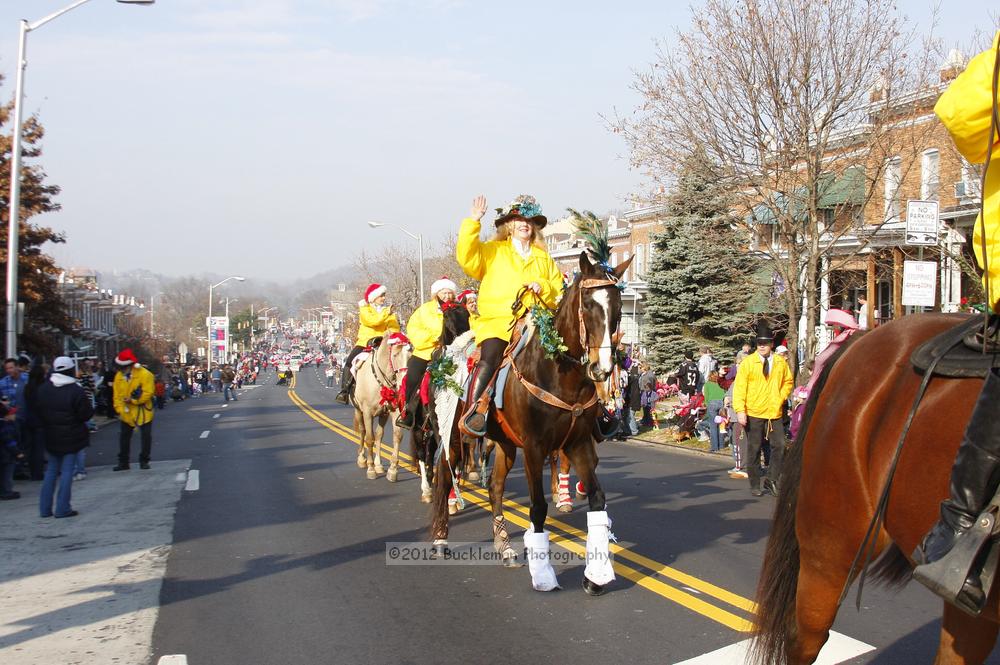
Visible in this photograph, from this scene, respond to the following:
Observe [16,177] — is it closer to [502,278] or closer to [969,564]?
[502,278]

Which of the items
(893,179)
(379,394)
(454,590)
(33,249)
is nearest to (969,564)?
(454,590)

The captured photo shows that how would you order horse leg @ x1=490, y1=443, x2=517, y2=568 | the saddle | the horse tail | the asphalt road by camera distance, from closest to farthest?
the saddle
the horse tail
the asphalt road
horse leg @ x1=490, y1=443, x2=517, y2=568

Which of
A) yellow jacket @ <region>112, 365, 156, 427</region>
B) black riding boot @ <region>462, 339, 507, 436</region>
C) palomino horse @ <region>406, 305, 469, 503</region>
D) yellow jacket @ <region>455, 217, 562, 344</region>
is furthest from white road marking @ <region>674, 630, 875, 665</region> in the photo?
yellow jacket @ <region>112, 365, 156, 427</region>

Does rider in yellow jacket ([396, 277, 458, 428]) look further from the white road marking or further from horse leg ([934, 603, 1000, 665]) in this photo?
horse leg ([934, 603, 1000, 665])

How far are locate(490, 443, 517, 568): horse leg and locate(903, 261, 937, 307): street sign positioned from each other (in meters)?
8.82

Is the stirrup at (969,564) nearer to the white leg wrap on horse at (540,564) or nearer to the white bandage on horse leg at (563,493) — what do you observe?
the white leg wrap on horse at (540,564)

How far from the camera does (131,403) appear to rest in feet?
55.5

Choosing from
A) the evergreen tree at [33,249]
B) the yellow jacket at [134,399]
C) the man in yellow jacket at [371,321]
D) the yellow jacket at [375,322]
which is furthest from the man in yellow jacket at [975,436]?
the evergreen tree at [33,249]

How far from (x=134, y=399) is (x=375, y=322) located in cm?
525

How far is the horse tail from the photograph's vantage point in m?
4.15

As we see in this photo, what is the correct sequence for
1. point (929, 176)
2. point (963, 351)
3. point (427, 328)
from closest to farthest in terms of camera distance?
point (963, 351), point (427, 328), point (929, 176)

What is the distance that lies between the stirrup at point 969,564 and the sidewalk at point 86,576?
4829mm

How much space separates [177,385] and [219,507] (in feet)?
143

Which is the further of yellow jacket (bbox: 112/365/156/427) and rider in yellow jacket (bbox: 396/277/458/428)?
yellow jacket (bbox: 112/365/156/427)
